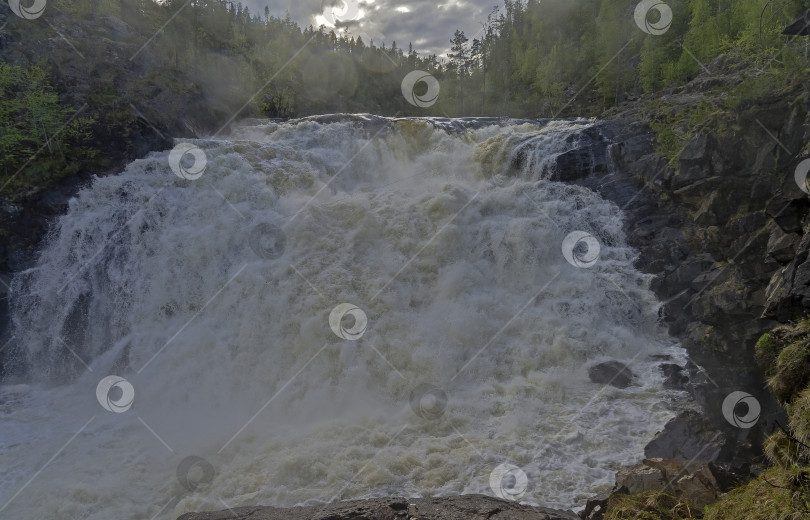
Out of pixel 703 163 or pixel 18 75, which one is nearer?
pixel 703 163

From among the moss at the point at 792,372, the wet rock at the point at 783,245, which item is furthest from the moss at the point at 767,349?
the wet rock at the point at 783,245

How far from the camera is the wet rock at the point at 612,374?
10734 mm

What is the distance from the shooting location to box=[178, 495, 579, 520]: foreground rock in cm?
567

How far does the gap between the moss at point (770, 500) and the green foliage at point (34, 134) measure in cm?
2260

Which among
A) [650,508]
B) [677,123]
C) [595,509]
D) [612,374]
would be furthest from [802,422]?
[677,123]

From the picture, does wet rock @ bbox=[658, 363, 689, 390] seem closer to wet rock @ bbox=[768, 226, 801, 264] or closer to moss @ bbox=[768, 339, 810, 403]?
wet rock @ bbox=[768, 226, 801, 264]

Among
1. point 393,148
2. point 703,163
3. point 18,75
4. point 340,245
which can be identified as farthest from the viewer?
point 393,148

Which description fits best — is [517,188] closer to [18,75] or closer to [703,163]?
[703,163]

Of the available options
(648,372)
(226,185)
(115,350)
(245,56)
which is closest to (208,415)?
(115,350)

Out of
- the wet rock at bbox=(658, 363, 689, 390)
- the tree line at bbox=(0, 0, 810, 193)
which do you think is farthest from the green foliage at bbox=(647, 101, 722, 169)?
the wet rock at bbox=(658, 363, 689, 390)

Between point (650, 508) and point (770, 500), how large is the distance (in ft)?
5.05

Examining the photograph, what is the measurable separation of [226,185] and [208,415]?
10.0 m

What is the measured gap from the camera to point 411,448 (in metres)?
8.99

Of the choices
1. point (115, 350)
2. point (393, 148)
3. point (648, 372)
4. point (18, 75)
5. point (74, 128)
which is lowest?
point (648, 372)
